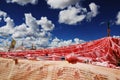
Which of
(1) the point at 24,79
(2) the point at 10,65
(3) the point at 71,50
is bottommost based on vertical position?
(1) the point at 24,79

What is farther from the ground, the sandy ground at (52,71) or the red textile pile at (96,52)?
the red textile pile at (96,52)

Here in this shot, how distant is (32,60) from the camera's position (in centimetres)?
372

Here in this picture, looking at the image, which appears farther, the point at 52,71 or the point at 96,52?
the point at 96,52

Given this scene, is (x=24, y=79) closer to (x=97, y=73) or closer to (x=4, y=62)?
(x=4, y=62)

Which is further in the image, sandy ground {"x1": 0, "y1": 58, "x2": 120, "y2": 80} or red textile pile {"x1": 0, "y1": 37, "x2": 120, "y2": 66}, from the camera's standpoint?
red textile pile {"x1": 0, "y1": 37, "x2": 120, "y2": 66}

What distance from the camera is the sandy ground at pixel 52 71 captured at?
9.29 ft

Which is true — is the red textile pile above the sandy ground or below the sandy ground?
above

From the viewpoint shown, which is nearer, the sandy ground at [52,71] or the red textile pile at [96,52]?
the sandy ground at [52,71]

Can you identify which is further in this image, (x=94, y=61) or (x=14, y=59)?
(x=14, y=59)

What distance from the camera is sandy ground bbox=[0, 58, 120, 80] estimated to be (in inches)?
111

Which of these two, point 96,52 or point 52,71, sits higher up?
point 96,52

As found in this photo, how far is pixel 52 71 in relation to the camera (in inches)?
129

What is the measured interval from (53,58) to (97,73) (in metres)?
0.91

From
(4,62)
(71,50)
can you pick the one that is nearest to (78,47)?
(71,50)
